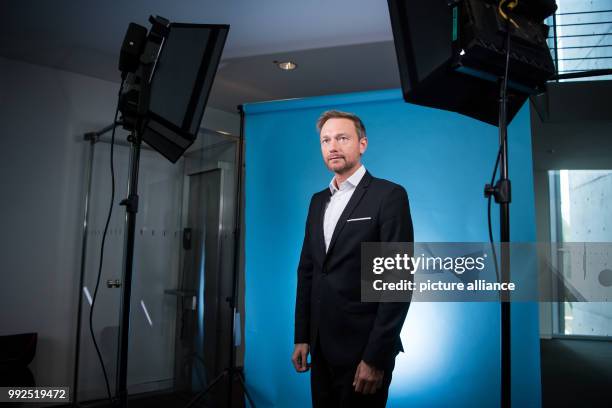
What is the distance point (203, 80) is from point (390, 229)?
94 cm

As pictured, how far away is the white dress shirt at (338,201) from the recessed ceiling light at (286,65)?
5.82 feet

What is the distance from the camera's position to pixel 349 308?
1490mm

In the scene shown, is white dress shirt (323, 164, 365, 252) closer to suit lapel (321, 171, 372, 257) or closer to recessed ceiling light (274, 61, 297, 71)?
suit lapel (321, 171, 372, 257)

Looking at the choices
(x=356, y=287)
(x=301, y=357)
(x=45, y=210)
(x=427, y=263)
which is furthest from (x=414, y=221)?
(x=45, y=210)

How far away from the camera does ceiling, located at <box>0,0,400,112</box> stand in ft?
8.14

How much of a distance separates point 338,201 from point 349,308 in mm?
465

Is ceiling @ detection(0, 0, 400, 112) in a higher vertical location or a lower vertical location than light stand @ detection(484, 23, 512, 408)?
higher

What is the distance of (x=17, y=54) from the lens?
3049 mm

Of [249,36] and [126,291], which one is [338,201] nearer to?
[126,291]

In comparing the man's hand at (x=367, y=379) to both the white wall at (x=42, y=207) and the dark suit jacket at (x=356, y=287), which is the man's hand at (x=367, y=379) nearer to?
the dark suit jacket at (x=356, y=287)

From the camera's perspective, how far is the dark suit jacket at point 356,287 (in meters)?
1.39

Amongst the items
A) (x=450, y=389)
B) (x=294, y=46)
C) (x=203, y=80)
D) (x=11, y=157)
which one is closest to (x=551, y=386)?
(x=450, y=389)

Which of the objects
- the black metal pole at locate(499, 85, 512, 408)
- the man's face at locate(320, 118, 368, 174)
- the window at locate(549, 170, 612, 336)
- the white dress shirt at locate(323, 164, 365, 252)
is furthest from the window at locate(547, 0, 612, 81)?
the black metal pole at locate(499, 85, 512, 408)

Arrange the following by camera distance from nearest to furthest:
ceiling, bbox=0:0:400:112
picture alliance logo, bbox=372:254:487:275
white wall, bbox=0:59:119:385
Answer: picture alliance logo, bbox=372:254:487:275 < ceiling, bbox=0:0:400:112 < white wall, bbox=0:59:119:385
